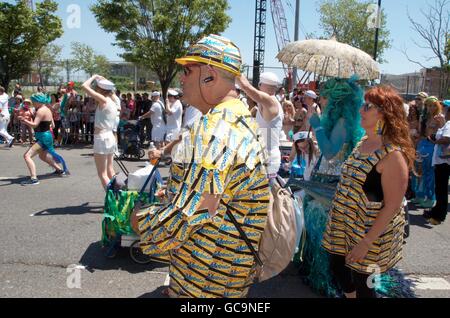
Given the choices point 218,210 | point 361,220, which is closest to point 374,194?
point 361,220

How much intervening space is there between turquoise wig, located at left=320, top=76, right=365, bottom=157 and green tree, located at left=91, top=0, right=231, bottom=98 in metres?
13.8

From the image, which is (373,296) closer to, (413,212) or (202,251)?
(202,251)

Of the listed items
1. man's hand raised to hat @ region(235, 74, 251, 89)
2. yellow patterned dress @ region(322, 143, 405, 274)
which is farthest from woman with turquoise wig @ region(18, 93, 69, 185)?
yellow patterned dress @ region(322, 143, 405, 274)

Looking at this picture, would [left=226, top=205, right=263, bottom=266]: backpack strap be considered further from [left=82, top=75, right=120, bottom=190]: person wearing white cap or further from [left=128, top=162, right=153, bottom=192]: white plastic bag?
[left=82, top=75, right=120, bottom=190]: person wearing white cap

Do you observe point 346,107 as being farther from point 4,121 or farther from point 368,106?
point 4,121

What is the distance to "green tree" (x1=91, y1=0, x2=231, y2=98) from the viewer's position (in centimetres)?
1641

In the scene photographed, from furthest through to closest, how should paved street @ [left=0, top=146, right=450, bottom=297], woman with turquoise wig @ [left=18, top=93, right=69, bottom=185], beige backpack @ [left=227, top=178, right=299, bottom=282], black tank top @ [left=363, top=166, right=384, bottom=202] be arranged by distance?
woman with turquoise wig @ [left=18, top=93, right=69, bottom=185], paved street @ [left=0, top=146, right=450, bottom=297], black tank top @ [left=363, top=166, right=384, bottom=202], beige backpack @ [left=227, top=178, right=299, bottom=282]

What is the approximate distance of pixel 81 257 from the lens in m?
4.36

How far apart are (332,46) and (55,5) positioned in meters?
17.5

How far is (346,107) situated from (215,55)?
2018mm

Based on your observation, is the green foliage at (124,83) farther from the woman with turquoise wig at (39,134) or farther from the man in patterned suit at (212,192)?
the man in patterned suit at (212,192)

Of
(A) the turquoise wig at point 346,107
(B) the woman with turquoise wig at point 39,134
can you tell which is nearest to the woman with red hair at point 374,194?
(A) the turquoise wig at point 346,107
